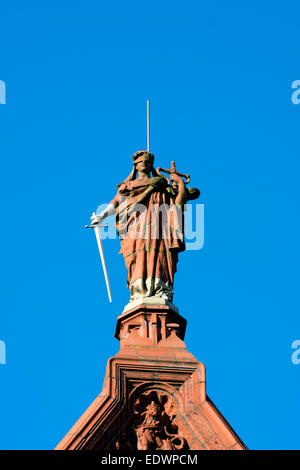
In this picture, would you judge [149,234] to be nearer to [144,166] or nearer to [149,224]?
[149,224]

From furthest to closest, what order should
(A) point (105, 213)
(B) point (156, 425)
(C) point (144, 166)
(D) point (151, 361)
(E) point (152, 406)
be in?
(C) point (144, 166) < (A) point (105, 213) < (D) point (151, 361) < (E) point (152, 406) < (B) point (156, 425)

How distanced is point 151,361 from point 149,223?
3491 millimetres

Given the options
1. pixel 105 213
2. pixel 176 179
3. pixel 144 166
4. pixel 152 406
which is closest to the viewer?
pixel 152 406

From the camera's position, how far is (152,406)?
31.3 metres

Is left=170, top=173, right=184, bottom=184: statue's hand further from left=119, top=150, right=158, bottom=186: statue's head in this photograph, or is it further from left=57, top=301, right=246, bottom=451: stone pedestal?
left=57, top=301, right=246, bottom=451: stone pedestal

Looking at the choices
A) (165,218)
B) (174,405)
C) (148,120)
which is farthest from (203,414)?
(148,120)

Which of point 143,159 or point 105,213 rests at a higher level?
point 143,159

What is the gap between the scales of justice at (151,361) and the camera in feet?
101

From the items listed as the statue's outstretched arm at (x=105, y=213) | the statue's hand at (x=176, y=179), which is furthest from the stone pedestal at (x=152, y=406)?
the statue's hand at (x=176, y=179)

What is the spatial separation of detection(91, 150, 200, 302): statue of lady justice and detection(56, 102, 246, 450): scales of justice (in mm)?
20

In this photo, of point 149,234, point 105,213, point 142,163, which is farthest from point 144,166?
point 149,234

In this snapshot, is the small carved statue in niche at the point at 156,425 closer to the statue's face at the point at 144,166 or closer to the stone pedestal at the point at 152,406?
the stone pedestal at the point at 152,406

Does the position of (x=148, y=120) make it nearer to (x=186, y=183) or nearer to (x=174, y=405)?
(x=186, y=183)
